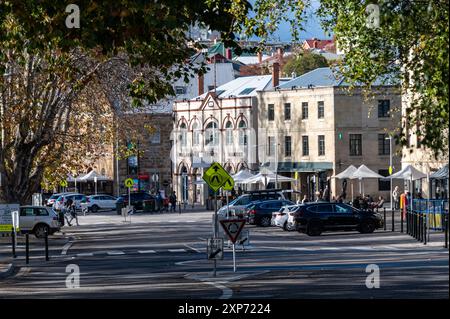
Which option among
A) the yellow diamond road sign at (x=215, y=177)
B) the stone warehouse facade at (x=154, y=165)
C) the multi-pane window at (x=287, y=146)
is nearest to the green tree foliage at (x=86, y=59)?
the yellow diamond road sign at (x=215, y=177)

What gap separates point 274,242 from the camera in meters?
48.4

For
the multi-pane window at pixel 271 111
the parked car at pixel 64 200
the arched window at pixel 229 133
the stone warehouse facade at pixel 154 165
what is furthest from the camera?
the stone warehouse facade at pixel 154 165

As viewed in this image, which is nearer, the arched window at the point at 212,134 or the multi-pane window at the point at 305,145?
the multi-pane window at the point at 305,145

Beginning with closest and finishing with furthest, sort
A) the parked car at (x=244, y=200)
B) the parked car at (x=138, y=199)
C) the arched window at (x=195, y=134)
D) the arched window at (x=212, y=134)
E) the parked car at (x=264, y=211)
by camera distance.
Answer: the parked car at (x=264, y=211) < the parked car at (x=244, y=200) < the parked car at (x=138, y=199) < the arched window at (x=212, y=134) < the arched window at (x=195, y=134)

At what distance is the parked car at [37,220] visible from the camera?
5606cm

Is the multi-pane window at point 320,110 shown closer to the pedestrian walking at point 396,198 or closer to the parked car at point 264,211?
the pedestrian walking at point 396,198

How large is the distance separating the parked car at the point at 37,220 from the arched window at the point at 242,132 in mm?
51477

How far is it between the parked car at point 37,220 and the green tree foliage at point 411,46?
20.1m

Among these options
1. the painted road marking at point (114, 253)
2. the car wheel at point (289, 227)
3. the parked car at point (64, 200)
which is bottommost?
the painted road marking at point (114, 253)

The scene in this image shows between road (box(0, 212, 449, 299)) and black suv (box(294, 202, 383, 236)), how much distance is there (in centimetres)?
56

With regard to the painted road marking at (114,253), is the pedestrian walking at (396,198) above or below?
above

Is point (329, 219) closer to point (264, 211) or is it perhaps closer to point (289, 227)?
point (289, 227)

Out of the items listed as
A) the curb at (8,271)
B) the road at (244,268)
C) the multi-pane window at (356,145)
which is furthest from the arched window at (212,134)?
the curb at (8,271)

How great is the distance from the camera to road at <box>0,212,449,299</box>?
2577cm
